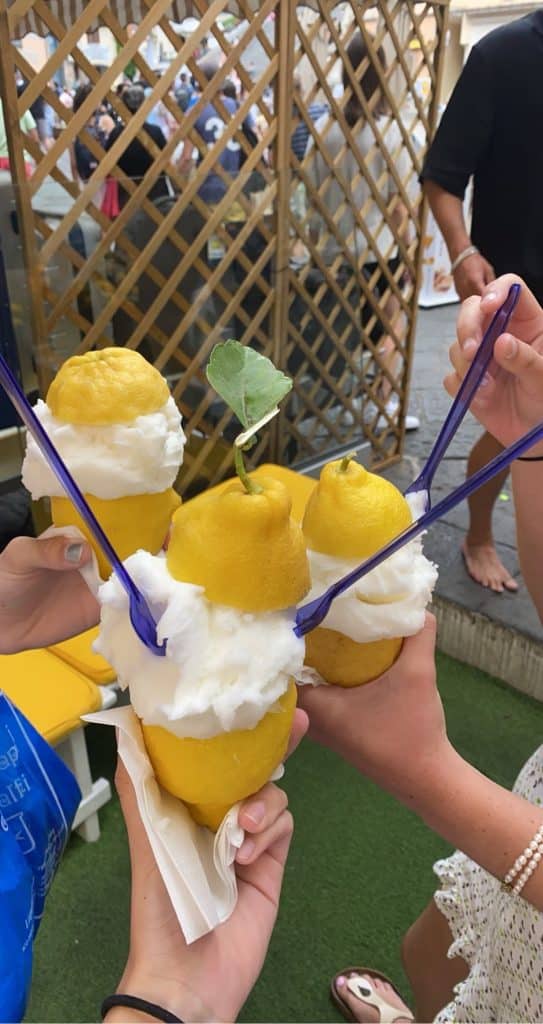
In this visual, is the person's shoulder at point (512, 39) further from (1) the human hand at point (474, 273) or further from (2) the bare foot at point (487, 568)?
(2) the bare foot at point (487, 568)

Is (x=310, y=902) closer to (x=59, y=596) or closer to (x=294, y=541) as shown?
(x=59, y=596)

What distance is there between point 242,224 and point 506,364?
1.53 meters

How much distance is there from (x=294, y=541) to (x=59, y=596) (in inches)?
13.9

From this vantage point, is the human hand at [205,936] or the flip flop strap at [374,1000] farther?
the flip flop strap at [374,1000]

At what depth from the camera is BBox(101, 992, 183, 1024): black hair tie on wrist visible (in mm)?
437

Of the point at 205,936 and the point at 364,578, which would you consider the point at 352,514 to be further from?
the point at 205,936

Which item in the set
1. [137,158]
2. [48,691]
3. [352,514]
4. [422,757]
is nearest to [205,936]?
[422,757]

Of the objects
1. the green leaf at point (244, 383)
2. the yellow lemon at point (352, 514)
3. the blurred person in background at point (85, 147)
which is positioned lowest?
the blurred person in background at point (85, 147)

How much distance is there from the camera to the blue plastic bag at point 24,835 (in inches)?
24.2

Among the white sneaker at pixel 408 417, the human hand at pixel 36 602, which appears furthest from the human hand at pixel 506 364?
the white sneaker at pixel 408 417

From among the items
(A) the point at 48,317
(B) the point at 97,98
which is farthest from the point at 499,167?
(A) the point at 48,317

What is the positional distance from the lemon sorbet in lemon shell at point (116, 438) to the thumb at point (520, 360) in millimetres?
272

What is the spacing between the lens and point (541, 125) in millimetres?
1446

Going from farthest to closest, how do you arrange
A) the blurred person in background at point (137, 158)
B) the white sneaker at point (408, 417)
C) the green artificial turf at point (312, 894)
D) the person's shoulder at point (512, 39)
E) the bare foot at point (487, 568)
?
the white sneaker at point (408, 417) → the bare foot at point (487, 568) → the blurred person in background at point (137, 158) → the person's shoulder at point (512, 39) → the green artificial turf at point (312, 894)
